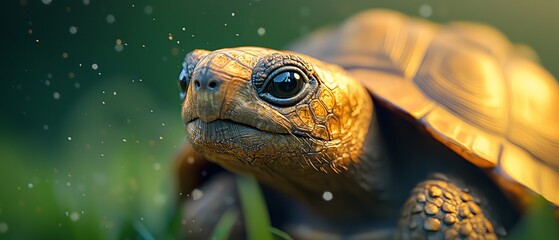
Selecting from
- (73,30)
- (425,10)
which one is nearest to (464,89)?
(73,30)

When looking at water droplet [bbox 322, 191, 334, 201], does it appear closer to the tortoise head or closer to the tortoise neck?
the tortoise neck

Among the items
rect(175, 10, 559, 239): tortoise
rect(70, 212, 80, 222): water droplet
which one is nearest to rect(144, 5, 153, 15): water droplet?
rect(175, 10, 559, 239): tortoise

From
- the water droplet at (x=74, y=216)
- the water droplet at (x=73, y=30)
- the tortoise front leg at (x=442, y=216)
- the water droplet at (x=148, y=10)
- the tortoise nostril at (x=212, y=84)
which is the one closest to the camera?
the tortoise nostril at (x=212, y=84)

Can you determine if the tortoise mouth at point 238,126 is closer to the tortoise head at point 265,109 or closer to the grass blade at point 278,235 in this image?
the tortoise head at point 265,109

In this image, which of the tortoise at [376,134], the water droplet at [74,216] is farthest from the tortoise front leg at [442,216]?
the water droplet at [74,216]

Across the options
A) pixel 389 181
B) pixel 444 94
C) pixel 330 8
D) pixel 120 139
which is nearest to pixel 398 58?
pixel 444 94

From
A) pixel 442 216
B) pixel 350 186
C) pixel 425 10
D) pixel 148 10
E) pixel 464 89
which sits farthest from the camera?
pixel 425 10

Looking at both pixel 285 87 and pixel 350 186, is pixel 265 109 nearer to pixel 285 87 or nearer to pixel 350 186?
pixel 285 87
